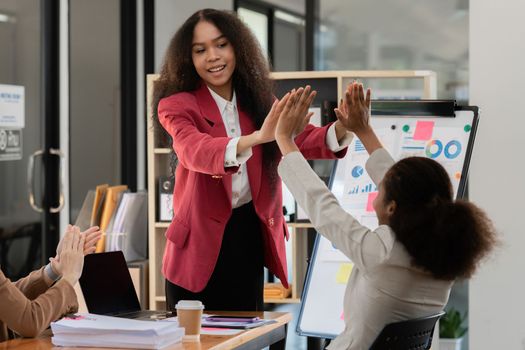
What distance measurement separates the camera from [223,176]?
9.23ft

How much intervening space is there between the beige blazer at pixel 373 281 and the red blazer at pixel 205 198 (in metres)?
0.57

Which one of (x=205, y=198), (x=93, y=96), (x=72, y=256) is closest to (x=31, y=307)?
(x=72, y=256)

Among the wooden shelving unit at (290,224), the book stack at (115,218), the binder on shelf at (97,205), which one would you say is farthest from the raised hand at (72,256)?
the binder on shelf at (97,205)

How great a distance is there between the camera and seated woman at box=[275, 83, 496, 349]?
211 cm

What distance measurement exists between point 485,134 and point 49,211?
263 centimetres

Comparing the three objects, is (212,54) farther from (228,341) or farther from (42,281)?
(228,341)

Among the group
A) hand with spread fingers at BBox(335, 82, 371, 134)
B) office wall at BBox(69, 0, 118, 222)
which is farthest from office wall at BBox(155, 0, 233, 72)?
hand with spread fingers at BBox(335, 82, 371, 134)

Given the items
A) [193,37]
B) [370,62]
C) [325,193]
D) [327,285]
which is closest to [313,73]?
[370,62]

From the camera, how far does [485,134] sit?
14.5ft

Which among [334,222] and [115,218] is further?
[115,218]

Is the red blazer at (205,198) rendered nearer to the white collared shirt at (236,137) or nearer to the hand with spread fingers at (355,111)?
the white collared shirt at (236,137)

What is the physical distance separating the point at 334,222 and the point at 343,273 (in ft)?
5.25

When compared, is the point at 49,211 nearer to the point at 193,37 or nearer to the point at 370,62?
the point at 370,62

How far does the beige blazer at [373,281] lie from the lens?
216 cm
